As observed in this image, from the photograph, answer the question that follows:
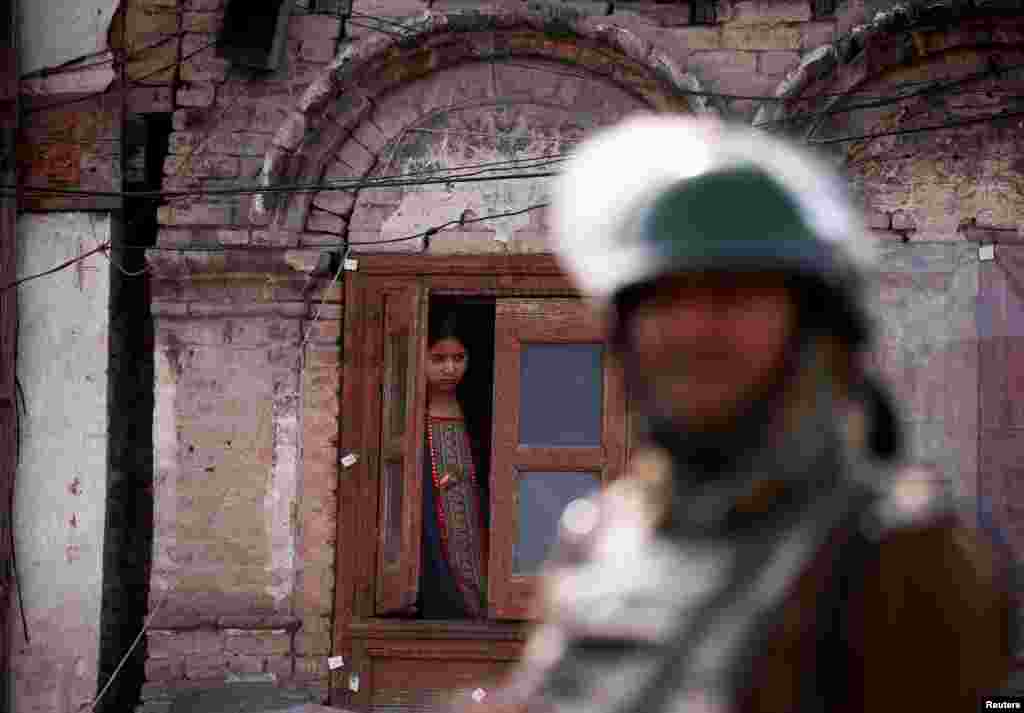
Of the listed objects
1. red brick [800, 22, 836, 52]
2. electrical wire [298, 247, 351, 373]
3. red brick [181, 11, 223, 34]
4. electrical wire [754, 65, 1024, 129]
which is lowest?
electrical wire [298, 247, 351, 373]

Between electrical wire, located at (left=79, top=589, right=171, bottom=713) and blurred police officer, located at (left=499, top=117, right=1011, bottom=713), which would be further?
electrical wire, located at (left=79, top=589, right=171, bottom=713)

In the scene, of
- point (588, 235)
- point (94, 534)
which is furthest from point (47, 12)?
point (588, 235)

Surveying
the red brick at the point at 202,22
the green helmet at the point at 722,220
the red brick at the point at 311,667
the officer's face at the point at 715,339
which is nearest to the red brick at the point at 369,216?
the red brick at the point at 202,22

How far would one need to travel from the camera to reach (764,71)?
7934 millimetres

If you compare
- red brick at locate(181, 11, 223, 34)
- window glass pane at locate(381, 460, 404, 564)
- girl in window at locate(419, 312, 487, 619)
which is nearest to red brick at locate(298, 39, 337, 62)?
red brick at locate(181, 11, 223, 34)

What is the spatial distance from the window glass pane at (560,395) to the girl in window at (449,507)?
1.14ft

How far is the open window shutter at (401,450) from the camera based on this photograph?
805 cm

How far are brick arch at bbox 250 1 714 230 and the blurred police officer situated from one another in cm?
623

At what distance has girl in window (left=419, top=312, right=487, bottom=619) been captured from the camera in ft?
26.7

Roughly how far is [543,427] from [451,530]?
26.0 inches

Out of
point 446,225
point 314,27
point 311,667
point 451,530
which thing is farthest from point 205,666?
point 314,27

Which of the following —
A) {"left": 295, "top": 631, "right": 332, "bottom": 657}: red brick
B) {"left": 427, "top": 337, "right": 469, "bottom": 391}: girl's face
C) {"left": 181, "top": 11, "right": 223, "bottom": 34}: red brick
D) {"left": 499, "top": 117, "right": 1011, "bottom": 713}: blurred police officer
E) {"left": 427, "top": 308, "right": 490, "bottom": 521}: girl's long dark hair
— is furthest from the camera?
{"left": 427, "top": 308, "right": 490, "bottom": 521}: girl's long dark hair

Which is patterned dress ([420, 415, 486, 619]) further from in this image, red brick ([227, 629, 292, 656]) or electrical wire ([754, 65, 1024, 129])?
electrical wire ([754, 65, 1024, 129])

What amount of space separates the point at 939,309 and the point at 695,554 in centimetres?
643
